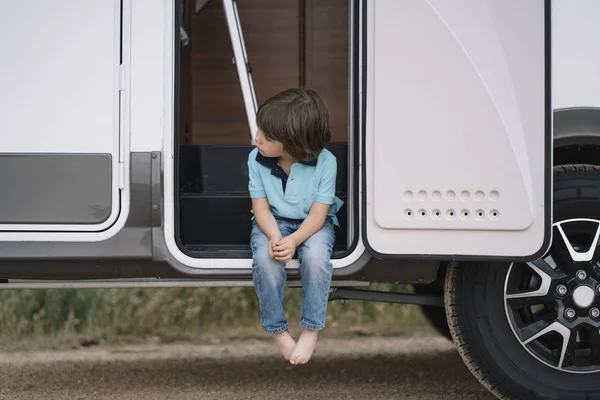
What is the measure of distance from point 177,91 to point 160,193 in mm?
404

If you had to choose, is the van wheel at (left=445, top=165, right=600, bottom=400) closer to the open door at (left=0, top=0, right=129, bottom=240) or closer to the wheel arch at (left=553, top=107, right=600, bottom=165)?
the wheel arch at (left=553, top=107, right=600, bottom=165)

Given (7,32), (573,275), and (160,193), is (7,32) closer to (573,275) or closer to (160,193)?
(160,193)

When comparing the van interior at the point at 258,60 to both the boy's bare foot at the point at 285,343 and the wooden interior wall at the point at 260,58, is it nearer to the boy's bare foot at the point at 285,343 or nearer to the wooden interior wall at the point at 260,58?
the wooden interior wall at the point at 260,58

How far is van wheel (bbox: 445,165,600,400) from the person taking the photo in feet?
10.2

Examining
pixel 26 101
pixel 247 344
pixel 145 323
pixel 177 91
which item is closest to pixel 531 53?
pixel 177 91

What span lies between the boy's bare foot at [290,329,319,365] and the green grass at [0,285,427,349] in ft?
6.81

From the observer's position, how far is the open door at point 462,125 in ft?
9.70

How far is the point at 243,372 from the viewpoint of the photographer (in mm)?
4172

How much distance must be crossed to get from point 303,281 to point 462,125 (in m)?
0.83

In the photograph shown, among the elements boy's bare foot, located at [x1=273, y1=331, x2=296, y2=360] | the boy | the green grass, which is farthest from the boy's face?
the green grass

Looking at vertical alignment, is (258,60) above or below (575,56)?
above

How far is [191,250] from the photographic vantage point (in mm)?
3334

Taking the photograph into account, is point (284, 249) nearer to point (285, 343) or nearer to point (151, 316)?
point (285, 343)

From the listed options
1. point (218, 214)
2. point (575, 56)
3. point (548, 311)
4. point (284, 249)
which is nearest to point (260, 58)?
point (218, 214)
